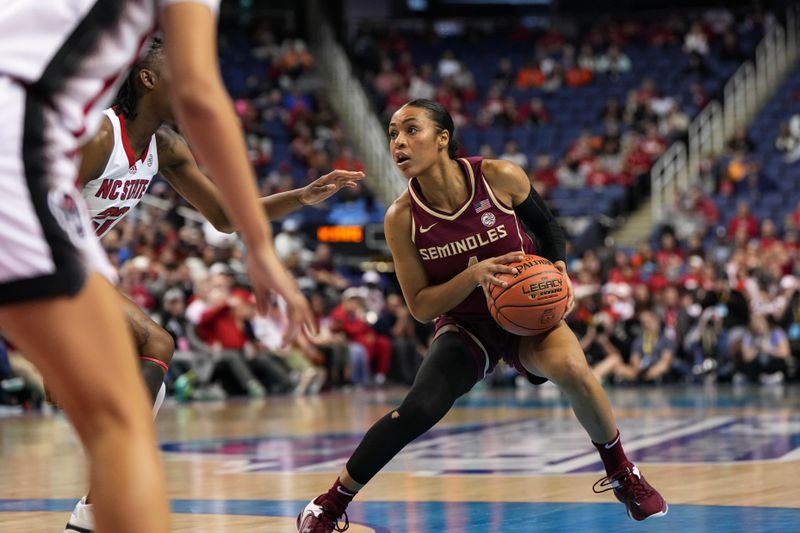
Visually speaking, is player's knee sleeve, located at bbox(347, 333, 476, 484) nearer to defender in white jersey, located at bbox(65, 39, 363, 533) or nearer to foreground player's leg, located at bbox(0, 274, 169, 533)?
defender in white jersey, located at bbox(65, 39, 363, 533)

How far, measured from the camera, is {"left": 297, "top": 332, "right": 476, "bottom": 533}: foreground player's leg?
4.50 meters

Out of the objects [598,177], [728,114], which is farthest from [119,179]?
[728,114]

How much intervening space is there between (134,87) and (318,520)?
5.56 feet

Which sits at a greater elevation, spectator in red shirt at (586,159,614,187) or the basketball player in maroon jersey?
spectator in red shirt at (586,159,614,187)

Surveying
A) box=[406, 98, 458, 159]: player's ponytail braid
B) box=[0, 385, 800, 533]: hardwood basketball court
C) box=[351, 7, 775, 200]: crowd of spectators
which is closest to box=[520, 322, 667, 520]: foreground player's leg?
box=[0, 385, 800, 533]: hardwood basketball court

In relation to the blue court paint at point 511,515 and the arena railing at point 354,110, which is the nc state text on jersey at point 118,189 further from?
the arena railing at point 354,110

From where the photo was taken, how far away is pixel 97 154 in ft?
14.1

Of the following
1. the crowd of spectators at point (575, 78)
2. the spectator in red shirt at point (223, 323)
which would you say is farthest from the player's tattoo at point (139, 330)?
the crowd of spectators at point (575, 78)

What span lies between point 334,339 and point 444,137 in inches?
448

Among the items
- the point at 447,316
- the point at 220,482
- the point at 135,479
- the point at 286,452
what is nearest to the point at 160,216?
the point at 286,452

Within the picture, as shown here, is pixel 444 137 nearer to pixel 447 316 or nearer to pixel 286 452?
pixel 447 316

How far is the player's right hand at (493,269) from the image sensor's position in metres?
4.66

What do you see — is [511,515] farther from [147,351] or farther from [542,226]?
[147,351]

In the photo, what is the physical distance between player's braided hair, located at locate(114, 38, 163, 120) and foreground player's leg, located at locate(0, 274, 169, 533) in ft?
7.99
